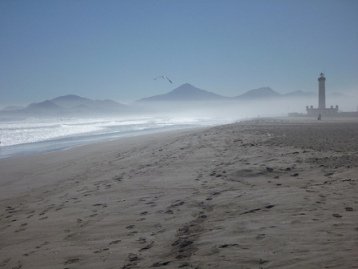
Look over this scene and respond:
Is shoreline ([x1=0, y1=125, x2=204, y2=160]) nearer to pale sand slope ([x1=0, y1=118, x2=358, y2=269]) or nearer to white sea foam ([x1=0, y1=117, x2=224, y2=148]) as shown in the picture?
white sea foam ([x1=0, y1=117, x2=224, y2=148])

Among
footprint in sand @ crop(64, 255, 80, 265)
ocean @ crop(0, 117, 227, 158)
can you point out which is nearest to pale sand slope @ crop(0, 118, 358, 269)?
footprint in sand @ crop(64, 255, 80, 265)

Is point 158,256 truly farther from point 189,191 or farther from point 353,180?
point 353,180

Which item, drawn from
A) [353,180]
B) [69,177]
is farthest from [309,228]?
[69,177]

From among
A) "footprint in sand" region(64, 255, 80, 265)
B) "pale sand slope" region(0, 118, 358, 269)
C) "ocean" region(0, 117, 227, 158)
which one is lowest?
"footprint in sand" region(64, 255, 80, 265)

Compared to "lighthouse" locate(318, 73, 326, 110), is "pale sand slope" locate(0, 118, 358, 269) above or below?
below

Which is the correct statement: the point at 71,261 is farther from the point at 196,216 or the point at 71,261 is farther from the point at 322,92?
the point at 322,92

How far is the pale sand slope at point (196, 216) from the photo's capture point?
4.03m

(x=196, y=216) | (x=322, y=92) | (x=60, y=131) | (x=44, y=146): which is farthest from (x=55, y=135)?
(x=322, y=92)

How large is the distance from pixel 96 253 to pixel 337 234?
301 cm

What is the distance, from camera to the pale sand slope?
4.03 m

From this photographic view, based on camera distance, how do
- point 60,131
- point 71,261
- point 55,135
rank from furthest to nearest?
point 60,131 → point 55,135 → point 71,261

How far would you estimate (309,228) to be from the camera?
4383 millimetres

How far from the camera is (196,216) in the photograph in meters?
5.57

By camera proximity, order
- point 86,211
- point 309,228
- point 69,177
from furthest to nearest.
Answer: point 69,177 < point 86,211 < point 309,228
